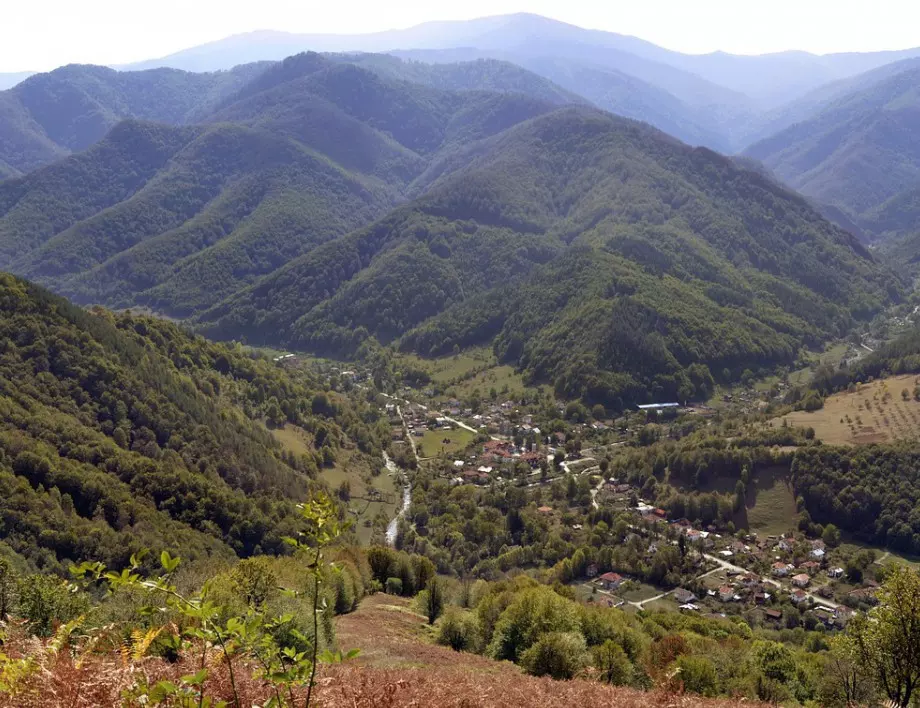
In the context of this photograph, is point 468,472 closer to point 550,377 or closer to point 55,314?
point 550,377

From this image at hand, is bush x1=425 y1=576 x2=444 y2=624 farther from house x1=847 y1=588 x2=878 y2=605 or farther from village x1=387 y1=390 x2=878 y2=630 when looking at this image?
house x1=847 y1=588 x2=878 y2=605

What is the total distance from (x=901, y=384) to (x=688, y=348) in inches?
1892

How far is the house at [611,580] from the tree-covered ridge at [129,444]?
4039 centimetres

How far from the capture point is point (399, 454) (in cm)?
13288

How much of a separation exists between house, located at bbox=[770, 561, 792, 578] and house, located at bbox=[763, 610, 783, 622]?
10.6 m

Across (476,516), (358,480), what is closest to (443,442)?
(358,480)

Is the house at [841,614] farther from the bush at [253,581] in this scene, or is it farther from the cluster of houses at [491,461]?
the bush at [253,581]

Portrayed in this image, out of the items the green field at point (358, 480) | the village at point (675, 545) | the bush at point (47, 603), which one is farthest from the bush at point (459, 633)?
the green field at point (358, 480)

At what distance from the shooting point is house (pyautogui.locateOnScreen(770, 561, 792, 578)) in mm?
88000

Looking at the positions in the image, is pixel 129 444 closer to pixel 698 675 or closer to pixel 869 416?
pixel 698 675

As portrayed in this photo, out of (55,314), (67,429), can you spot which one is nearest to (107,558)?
(67,429)

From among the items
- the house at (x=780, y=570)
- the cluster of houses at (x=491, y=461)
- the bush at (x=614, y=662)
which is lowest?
the cluster of houses at (x=491, y=461)

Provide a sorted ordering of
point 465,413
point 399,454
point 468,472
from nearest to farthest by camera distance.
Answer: point 468,472 → point 399,454 → point 465,413

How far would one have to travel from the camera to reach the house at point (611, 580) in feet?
281
